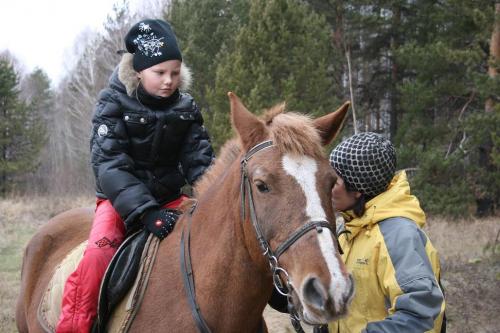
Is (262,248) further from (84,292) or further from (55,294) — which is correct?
(55,294)

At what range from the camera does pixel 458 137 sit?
1530 centimetres

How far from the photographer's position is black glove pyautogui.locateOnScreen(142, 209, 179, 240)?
280 cm

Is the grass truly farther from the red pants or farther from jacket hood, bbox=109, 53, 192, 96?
jacket hood, bbox=109, 53, 192, 96

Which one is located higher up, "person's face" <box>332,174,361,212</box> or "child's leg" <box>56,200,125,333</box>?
"person's face" <box>332,174,361,212</box>

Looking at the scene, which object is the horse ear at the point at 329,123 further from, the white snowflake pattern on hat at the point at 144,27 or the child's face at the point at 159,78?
the white snowflake pattern on hat at the point at 144,27

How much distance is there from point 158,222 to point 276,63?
38.3 feet

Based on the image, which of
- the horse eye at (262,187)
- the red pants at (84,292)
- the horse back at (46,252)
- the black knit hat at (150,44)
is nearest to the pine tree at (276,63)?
the horse back at (46,252)

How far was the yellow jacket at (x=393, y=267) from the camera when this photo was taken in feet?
6.75

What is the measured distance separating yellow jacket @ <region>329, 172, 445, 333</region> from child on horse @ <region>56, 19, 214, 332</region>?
1094 mm

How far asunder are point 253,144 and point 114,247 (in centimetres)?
111

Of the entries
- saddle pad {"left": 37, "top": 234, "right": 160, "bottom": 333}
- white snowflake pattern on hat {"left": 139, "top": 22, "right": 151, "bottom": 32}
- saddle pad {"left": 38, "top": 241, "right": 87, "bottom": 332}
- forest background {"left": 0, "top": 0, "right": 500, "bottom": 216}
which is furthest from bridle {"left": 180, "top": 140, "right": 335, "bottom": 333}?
forest background {"left": 0, "top": 0, "right": 500, "bottom": 216}

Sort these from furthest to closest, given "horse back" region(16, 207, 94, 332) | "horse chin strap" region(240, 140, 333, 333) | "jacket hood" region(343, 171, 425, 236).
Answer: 1. "horse back" region(16, 207, 94, 332)
2. "jacket hood" region(343, 171, 425, 236)
3. "horse chin strap" region(240, 140, 333, 333)

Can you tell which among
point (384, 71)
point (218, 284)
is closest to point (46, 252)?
point (218, 284)

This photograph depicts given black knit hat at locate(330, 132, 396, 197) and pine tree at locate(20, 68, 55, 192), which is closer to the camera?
black knit hat at locate(330, 132, 396, 197)
